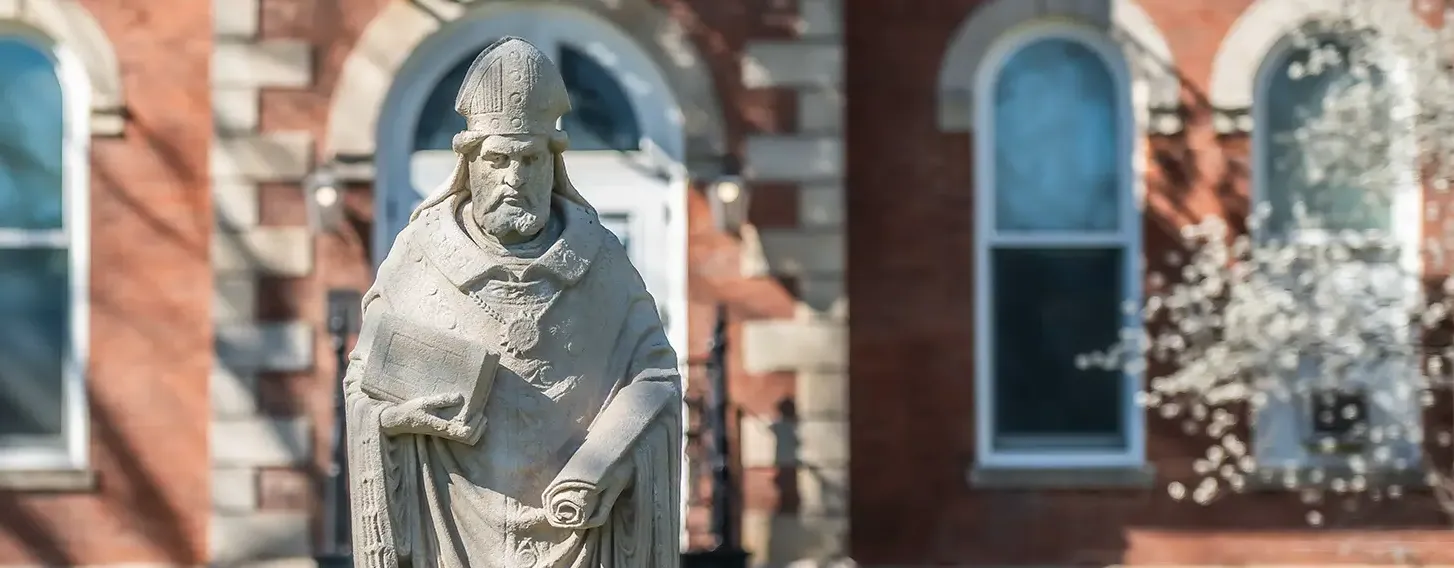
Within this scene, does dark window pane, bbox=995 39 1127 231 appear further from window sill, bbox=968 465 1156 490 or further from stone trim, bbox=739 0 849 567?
window sill, bbox=968 465 1156 490

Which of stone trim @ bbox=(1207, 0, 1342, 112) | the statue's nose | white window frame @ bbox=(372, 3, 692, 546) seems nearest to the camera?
the statue's nose

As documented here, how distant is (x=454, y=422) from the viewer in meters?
4.24

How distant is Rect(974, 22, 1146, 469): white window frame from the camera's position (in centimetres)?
1046

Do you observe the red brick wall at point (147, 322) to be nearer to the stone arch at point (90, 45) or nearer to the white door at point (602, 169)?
the stone arch at point (90, 45)

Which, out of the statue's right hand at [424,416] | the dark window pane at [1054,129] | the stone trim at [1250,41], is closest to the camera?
the statue's right hand at [424,416]

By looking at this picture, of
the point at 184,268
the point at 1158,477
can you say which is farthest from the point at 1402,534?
the point at 184,268

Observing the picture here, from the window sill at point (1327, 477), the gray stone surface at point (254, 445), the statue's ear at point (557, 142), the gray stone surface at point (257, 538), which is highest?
the statue's ear at point (557, 142)

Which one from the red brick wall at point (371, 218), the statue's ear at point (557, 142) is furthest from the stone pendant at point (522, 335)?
the red brick wall at point (371, 218)

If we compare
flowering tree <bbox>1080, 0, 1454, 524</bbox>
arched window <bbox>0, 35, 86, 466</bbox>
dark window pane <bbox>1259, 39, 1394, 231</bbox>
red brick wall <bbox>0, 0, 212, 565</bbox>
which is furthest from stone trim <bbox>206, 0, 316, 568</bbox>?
dark window pane <bbox>1259, 39, 1394, 231</bbox>

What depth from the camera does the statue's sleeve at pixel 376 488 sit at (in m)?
4.27

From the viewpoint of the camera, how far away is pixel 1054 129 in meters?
10.6

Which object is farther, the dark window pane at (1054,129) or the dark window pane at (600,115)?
the dark window pane at (1054,129)

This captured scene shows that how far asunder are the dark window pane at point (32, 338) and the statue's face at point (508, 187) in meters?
6.60

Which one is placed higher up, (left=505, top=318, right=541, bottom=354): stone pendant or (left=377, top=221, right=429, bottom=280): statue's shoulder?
(left=377, top=221, right=429, bottom=280): statue's shoulder
